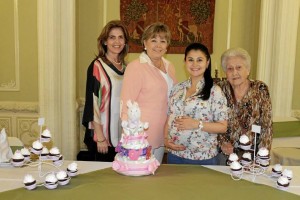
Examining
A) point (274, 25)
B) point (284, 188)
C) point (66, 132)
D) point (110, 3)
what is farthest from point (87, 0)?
point (284, 188)

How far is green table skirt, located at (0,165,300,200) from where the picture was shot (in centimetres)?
165

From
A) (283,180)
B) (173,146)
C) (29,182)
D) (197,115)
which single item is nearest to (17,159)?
(29,182)

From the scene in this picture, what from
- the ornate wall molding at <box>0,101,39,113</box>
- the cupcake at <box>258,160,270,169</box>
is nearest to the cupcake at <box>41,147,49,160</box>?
the cupcake at <box>258,160,270,169</box>

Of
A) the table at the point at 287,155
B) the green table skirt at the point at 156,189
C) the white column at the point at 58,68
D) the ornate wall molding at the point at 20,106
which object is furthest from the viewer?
the ornate wall molding at the point at 20,106

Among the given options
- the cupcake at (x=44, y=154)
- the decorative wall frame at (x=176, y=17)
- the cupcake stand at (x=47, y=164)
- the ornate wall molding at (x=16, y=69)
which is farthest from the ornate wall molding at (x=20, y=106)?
the cupcake at (x=44, y=154)

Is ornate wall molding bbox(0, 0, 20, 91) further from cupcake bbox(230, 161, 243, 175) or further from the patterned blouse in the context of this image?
cupcake bbox(230, 161, 243, 175)

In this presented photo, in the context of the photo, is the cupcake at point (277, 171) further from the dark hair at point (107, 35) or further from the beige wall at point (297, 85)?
the beige wall at point (297, 85)

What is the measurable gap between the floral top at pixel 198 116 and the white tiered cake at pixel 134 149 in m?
0.44

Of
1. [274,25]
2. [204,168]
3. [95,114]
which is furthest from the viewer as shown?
[274,25]

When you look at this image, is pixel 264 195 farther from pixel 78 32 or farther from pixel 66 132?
pixel 78 32

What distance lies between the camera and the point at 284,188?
5.83 ft

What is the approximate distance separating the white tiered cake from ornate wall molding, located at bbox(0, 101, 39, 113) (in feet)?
9.73

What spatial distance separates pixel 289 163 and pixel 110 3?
3.34 metres

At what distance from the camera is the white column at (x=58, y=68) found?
4367mm
